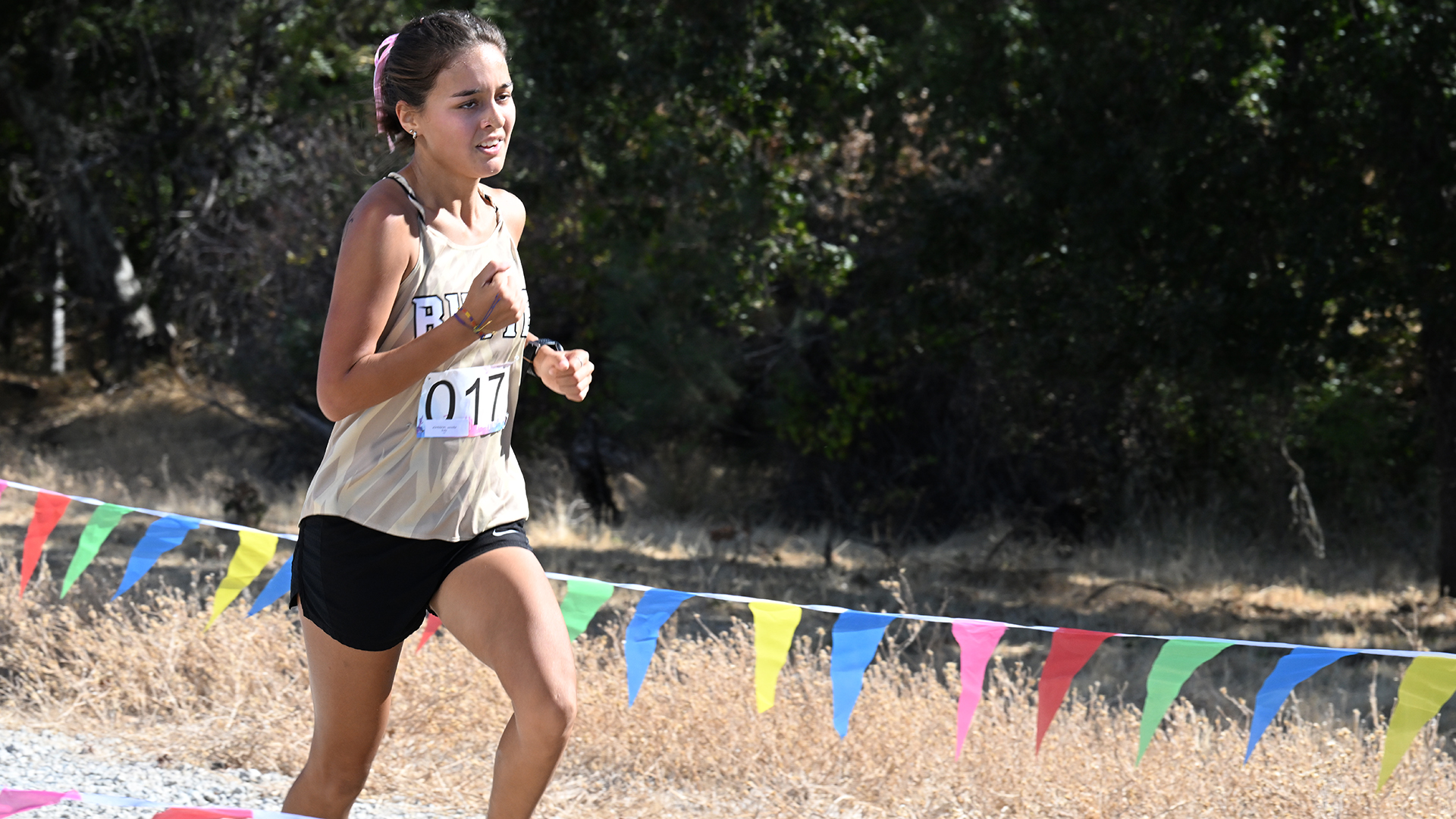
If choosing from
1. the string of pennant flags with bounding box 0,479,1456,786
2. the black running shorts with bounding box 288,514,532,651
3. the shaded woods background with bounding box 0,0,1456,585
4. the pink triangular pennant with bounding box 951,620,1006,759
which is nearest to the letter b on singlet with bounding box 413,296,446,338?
the black running shorts with bounding box 288,514,532,651

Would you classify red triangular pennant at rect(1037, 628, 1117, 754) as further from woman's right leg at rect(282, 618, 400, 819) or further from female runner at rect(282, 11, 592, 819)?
woman's right leg at rect(282, 618, 400, 819)

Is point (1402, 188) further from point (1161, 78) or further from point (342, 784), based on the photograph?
point (342, 784)

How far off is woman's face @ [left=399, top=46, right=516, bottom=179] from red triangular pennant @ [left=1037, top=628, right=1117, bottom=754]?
1844 millimetres

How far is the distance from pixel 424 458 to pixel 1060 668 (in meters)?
1.75

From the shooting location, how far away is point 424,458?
2414 mm

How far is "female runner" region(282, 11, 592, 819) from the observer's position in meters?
2.30

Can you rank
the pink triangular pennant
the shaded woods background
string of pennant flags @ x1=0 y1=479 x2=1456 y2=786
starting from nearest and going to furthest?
string of pennant flags @ x1=0 y1=479 x2=1456 y2=786 < the pink triangular pennant < the shaded woods background

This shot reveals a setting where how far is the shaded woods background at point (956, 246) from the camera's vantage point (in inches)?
316

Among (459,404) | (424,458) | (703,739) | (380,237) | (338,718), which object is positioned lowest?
(703,739)

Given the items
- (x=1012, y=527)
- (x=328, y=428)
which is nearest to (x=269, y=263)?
(x=328, y=428)

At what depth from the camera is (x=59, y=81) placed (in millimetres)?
18172

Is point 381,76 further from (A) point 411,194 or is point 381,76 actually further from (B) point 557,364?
(B) point 557,364

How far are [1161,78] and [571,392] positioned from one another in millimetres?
6484

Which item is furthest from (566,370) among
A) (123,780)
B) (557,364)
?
(123,780)
